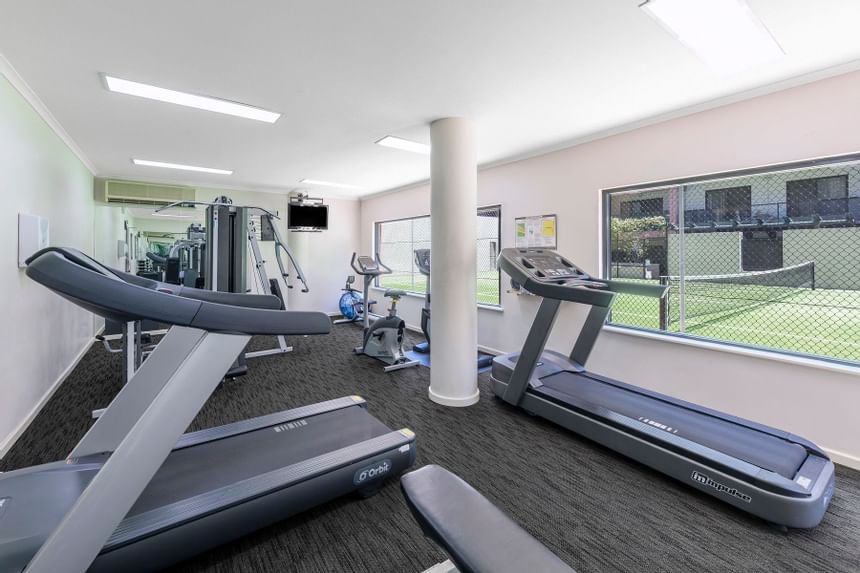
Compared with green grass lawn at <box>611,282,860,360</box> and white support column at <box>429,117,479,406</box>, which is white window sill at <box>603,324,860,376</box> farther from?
white support column at <box>429,117,479,406</box>

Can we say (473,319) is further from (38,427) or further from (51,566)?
(38,427)

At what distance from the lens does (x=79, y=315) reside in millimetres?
4508

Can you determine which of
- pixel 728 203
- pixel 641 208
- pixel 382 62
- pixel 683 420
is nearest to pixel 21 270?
pixel 382 62

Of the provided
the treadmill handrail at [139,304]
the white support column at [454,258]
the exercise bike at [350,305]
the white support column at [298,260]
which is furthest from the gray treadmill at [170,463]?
the white support column at [298,260]

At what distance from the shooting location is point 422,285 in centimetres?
721

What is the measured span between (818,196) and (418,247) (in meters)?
5.04

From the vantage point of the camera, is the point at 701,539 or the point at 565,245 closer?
the point at 701,539

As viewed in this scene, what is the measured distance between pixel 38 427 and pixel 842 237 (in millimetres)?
6059

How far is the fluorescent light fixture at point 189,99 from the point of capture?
2.66 meters

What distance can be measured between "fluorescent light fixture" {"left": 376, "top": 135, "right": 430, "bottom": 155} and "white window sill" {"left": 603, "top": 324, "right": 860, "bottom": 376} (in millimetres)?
2751

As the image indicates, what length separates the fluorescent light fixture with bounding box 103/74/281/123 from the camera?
2.66 m

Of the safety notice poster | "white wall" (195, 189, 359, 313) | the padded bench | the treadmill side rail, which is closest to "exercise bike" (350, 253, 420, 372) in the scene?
the safety notice poster

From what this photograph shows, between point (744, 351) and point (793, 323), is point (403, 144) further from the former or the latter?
point (793, 323)

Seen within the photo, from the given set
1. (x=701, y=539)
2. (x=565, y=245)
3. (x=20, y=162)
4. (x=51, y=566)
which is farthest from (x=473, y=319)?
(x=20, y=162)
